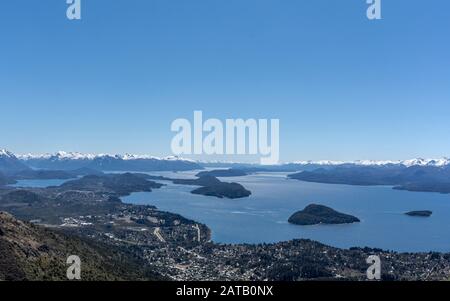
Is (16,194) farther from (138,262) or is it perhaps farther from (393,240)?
Result: (393,240)

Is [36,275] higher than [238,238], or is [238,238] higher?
[36,275]

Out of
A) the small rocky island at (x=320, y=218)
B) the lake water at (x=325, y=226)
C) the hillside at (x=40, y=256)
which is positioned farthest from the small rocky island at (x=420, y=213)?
the hillside at (x=40, y=256)

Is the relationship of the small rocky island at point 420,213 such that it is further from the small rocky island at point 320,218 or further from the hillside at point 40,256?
the hillside at point 40,256

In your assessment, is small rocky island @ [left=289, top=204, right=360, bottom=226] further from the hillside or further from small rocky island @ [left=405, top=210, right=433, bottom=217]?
the hillside

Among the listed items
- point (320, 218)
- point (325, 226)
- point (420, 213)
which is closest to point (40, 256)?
point (325, 226)

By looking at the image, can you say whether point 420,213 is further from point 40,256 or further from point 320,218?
point 40,256
